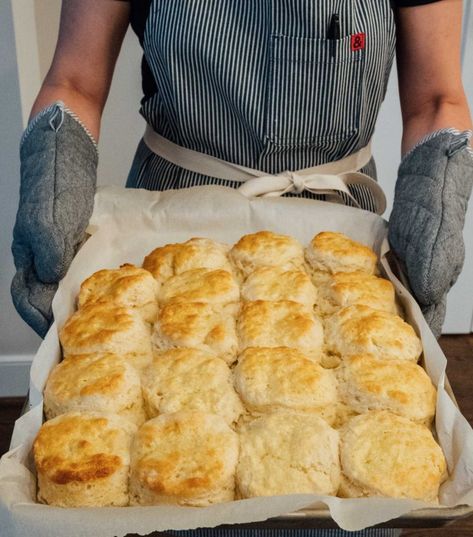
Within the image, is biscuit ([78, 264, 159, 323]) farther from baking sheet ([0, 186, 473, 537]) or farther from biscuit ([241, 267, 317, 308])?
biscuit ([241, 267, 317, 308])

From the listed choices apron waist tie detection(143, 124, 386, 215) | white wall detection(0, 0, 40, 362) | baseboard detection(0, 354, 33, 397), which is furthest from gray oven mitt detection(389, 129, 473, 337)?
baseboard detection(0, 354, 33, 397)

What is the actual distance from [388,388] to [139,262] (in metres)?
0.56

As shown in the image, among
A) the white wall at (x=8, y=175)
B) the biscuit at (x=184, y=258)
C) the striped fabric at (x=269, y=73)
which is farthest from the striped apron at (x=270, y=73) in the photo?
the white wall at (x=8, y=175)

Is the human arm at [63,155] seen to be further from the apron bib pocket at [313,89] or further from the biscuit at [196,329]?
the apron bib pocket at [313,89]

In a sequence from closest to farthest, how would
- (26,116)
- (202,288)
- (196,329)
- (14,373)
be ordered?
(196,329) → (202,288) → (26,116) → (14,373)

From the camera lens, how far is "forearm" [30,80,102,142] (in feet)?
4.39

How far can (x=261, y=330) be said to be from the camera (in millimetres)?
1043

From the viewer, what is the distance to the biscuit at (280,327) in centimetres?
102

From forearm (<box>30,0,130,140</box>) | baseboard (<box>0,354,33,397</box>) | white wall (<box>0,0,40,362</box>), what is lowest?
baseboard (<box>0,354,33,397</box>)

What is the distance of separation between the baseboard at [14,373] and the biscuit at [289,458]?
1.88 meters

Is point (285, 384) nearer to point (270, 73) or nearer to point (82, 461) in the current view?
point (82, 461)

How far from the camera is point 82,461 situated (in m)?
0.83

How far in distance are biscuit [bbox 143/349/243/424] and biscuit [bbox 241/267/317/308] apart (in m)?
0.18

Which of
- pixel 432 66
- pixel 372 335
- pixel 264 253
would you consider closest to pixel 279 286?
pixel 264 253
